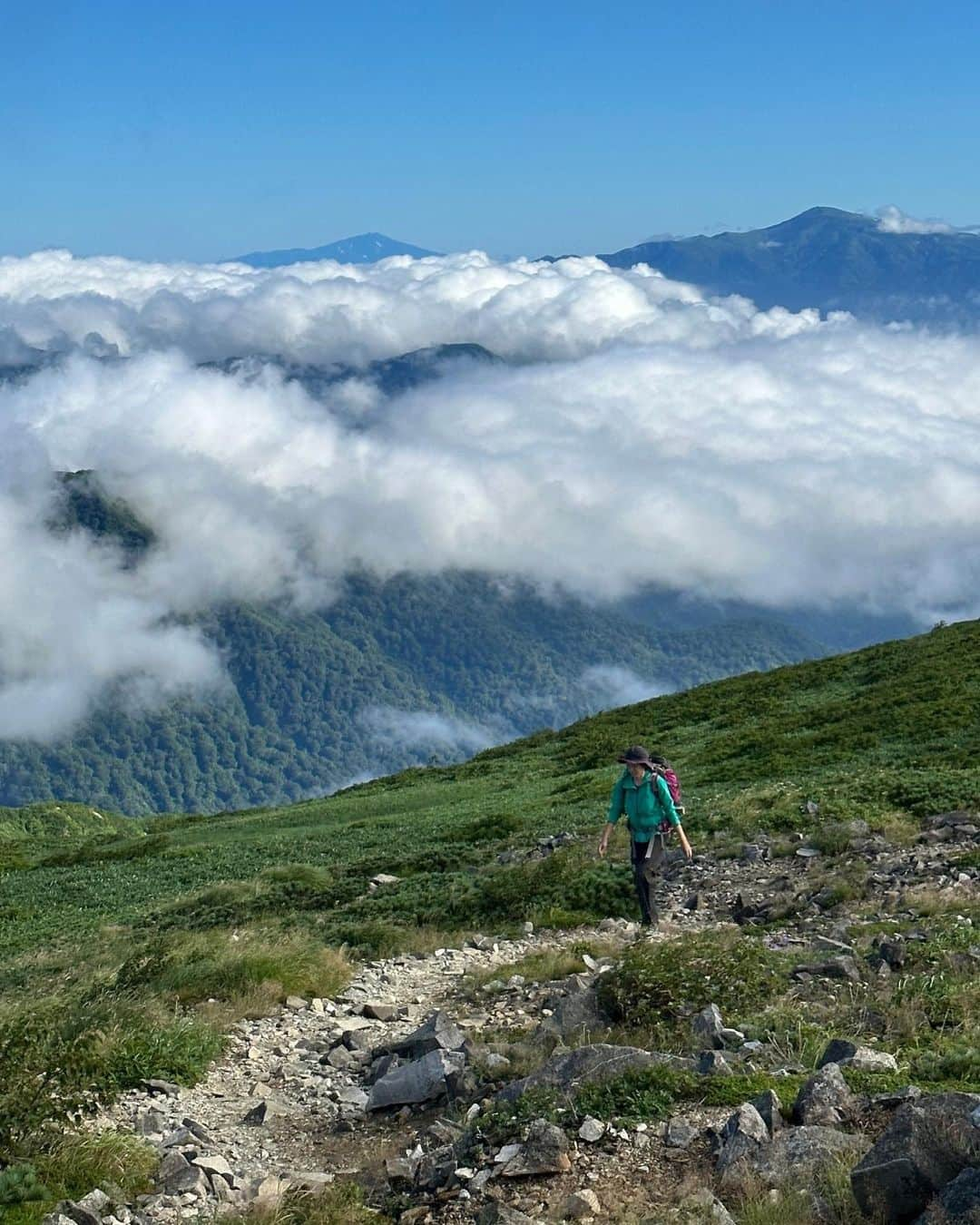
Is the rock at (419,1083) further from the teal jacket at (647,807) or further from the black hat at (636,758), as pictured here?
the black hat at (636,758)

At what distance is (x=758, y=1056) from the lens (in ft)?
32.6

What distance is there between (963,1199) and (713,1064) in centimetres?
320

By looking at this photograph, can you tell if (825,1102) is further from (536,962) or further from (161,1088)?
(536,962)

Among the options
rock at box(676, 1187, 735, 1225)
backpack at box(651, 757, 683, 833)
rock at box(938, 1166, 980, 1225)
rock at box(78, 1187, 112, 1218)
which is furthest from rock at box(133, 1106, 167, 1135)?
backpack at box(651, 757, 683, 833)

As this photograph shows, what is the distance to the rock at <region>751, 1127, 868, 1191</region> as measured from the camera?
7.57 m

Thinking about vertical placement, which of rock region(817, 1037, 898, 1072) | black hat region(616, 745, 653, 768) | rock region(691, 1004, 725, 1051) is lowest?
rock region(691, 1004, 725, 1051)

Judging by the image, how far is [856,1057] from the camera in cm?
922

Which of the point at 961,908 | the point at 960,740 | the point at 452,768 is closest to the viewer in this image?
the point at 961,908

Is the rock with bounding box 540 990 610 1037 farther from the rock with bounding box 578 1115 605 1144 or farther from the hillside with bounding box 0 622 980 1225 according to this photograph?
the rock with bounding box 578 1115 605 1144

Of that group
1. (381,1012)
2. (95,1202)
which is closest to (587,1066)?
(95,1202)

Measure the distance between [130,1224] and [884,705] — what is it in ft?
109

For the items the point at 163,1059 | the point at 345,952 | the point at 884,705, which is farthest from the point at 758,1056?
the point at 884,705

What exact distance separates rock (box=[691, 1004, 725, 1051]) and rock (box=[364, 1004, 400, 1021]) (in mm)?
4695

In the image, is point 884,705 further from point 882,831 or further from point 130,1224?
point 130,1224
